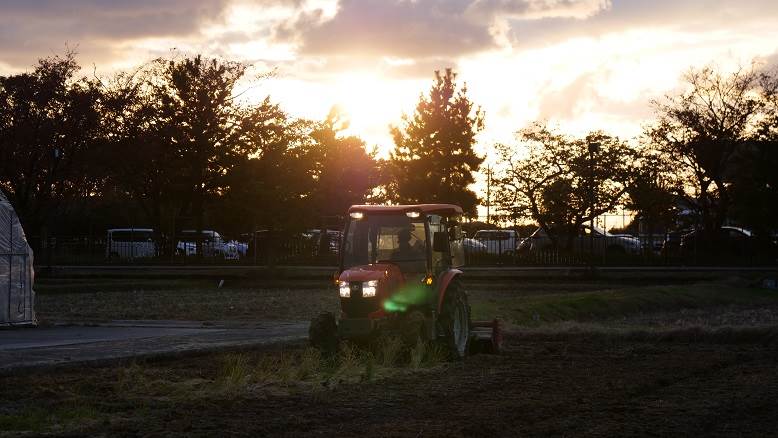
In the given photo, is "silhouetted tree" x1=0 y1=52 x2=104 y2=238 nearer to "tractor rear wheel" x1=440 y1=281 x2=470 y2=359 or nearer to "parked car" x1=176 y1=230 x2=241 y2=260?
"parked car" x1=176 y1=230 x2=241 y2=260

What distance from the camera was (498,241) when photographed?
42812 millimetres

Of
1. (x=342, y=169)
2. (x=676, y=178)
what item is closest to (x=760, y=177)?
(x=676, y=178)

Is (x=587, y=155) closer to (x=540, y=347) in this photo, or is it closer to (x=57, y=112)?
(x=57, y=112)

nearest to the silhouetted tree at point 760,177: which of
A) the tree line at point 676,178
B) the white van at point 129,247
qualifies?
the tree line at point 676,178

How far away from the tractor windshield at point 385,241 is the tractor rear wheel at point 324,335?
1128 millimetres

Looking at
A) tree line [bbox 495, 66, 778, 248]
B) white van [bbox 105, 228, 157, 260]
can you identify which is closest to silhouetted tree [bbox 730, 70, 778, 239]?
tree line [bbox 495, 66, 778, 248]

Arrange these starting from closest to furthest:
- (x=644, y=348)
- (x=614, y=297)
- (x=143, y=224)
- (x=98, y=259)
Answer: (x=644, y=348) < (x=614, y=297) < (x=98, y=259) < (x=143, y=224)

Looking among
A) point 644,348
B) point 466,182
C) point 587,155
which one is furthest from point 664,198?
point 644,348

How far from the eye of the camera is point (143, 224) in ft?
243

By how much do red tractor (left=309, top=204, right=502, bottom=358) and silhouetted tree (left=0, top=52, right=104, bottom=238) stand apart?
25.5 m

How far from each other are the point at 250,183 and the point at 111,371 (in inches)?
1407

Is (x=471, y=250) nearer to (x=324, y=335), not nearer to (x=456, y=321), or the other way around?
(x=456, y=321)

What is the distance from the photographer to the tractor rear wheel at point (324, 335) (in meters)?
14.4

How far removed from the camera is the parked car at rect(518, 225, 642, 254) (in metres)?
43.8
